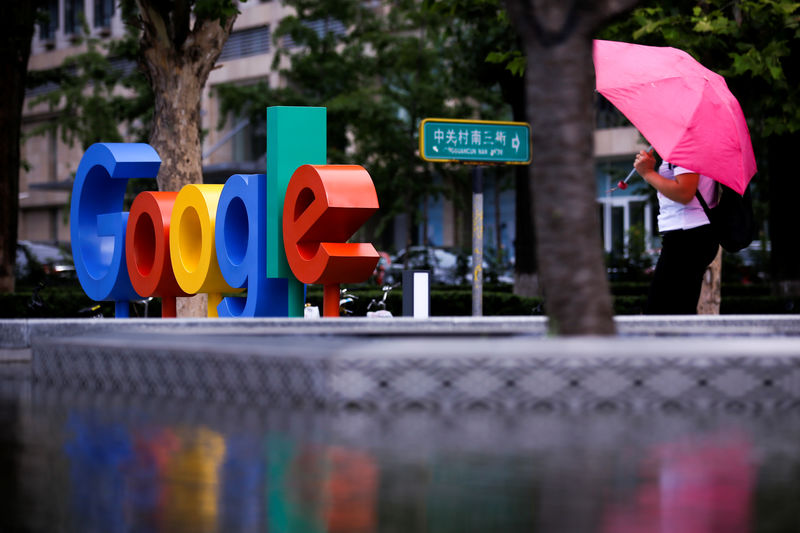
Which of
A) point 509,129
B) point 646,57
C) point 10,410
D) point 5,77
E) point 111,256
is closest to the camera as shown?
point 10,410

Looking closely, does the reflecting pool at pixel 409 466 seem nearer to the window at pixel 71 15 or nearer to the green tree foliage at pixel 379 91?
the green tree foliage at pixel 379 91

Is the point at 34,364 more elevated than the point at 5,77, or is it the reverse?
the point at 5,77

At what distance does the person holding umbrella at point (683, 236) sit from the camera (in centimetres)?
895

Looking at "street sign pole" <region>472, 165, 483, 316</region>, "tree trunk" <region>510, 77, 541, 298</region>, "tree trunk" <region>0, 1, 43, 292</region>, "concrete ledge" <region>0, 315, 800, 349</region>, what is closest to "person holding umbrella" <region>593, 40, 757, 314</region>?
"concrete ledge" <region>0, 315, 800, 349</region>

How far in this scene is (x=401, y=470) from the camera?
4883mm

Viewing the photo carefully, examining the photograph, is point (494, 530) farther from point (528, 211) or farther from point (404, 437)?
point (528, 211)

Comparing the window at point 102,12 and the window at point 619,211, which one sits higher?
the window at point 102,12

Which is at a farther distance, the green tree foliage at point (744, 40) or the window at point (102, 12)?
the window at point (102, 12)

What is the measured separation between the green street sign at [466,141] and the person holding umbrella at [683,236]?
3.88 m

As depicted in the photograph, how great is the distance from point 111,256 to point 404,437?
9875 mm

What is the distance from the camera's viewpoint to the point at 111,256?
14.8 metres

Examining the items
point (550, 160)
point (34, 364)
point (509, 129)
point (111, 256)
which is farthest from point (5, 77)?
point (550, 160)

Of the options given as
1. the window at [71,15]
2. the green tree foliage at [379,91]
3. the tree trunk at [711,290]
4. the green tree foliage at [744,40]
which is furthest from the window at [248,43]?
the tree trunk at [711,290]

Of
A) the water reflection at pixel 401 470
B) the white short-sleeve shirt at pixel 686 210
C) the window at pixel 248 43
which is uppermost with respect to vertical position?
the window at pixel 248 43
